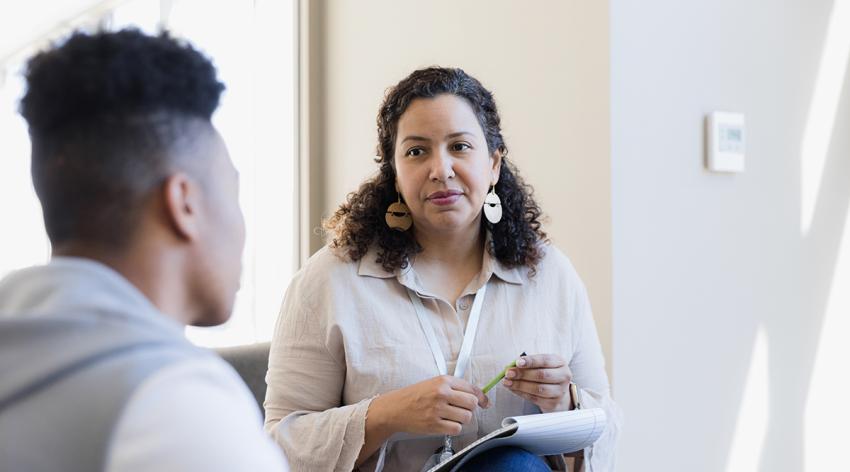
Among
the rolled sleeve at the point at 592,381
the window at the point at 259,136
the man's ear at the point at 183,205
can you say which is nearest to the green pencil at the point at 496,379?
the rolled sleeve at the point at 592,381

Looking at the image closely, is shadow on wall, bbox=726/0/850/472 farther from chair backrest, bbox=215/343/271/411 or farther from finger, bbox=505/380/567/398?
chair backrest, bbox=215/343/271/411

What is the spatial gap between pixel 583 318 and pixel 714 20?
0.95 m

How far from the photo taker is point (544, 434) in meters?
1.67

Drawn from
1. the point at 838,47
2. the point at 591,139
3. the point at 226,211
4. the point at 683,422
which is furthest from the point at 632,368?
the point at 226,211

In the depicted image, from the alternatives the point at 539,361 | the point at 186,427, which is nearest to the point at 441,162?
the point at 539,361

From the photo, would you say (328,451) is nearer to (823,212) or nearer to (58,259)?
(58,259)

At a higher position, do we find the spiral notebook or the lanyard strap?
the lanyard strap

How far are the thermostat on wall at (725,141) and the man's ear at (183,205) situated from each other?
5.99 feet

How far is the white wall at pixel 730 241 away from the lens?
2.24m

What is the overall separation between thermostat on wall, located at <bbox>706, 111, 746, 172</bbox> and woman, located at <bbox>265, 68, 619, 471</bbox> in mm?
590

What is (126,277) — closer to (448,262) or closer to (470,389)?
(470,389)

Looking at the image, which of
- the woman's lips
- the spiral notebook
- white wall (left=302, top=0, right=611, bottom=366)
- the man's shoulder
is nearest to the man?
the man's shoulder

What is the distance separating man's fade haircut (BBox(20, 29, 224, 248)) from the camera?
2.50ft

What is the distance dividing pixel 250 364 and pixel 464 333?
0.86 metres
